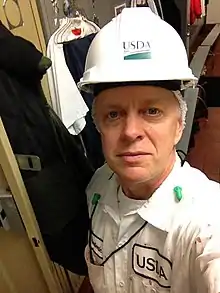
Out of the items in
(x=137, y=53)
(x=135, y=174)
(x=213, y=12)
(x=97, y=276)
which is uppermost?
(x=137, y=53)

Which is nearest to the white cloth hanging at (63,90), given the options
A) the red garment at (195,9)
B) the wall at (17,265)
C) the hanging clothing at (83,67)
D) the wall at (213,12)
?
the hanging clothing at (83,67)

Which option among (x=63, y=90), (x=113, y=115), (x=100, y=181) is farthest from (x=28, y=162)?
(x=63, y=90)

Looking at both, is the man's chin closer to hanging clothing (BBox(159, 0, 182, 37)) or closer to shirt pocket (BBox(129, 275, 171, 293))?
shirt pocket (BBox(129, 275, 171, 293))

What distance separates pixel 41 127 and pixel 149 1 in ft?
4.20

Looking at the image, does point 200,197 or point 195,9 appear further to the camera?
point 195,9

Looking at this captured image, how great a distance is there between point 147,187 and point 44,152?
1.15ft

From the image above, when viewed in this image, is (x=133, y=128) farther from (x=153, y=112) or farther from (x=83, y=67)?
(x=83, y=67)

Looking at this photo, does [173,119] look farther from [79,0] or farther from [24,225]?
[79,0]

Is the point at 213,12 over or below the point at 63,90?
below

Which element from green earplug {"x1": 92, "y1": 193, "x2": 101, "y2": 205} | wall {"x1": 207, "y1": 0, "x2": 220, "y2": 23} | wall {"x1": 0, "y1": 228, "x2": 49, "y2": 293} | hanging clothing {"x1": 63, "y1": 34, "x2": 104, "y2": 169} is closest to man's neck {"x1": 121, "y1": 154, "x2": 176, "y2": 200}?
green earplug {"x1": 92, "y1": 193, "x2": 101, "y2": 205}

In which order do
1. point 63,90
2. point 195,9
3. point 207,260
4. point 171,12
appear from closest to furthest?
point 207,260 < point 63,90 < point 171,12 < point 195,9

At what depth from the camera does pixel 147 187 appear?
0.91 metres

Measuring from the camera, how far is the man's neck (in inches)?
35.2

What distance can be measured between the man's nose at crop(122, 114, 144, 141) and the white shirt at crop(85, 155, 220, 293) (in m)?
0.16
